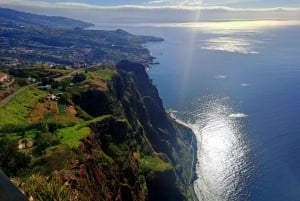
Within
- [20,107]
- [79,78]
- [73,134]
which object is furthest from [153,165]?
[79,78]

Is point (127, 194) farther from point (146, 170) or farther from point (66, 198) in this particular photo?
point (66, 198)

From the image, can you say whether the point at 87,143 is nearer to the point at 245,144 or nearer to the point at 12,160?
the point at 12,160

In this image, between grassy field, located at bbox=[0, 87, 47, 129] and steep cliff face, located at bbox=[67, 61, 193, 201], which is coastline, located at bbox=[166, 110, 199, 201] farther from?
grassy field, located at bbox=[0, 87, 47, 129]

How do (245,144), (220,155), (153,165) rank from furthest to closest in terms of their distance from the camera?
(245,144) < (220,155) < (153,165)

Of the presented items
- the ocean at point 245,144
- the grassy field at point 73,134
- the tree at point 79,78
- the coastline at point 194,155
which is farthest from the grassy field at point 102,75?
the grassy field at point 73,134

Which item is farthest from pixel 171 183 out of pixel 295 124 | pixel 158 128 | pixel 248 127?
pixel 295 124

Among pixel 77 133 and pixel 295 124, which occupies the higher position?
pixel 77 133
